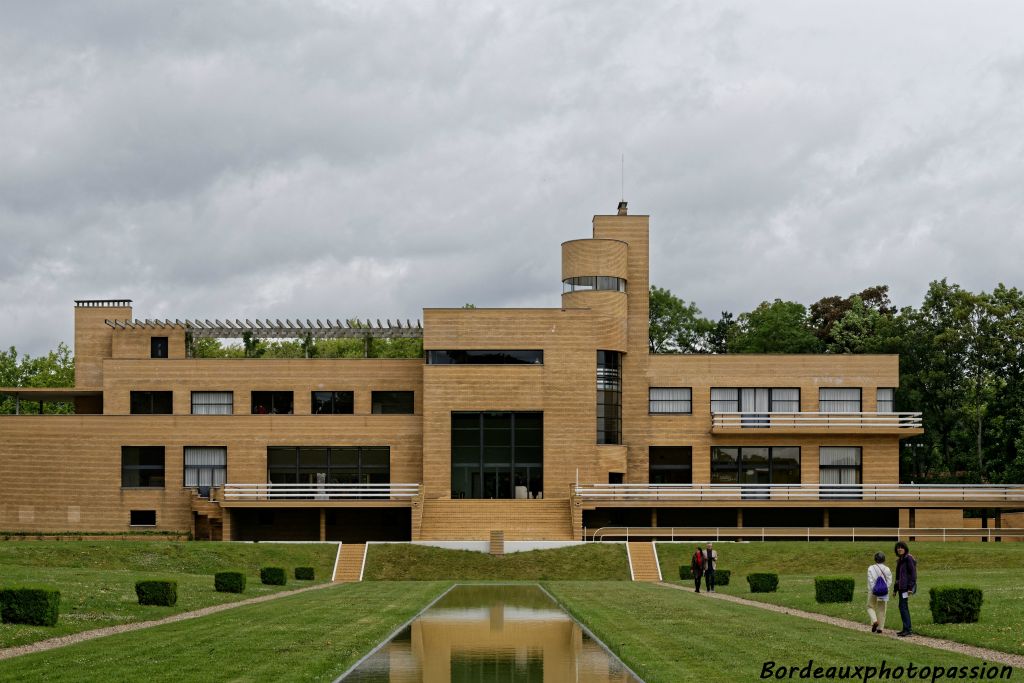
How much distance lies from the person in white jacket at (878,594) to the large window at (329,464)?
38227 mm

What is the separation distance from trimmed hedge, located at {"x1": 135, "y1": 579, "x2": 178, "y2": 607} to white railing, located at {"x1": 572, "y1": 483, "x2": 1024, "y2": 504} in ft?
89.8

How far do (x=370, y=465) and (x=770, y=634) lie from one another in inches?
1538

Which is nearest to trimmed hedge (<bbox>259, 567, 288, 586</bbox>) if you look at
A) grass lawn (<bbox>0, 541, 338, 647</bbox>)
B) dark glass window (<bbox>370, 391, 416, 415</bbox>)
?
grass lawn (<bbox>0, 541, 338, 647</bbox>)

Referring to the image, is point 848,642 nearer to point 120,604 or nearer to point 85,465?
point 120,604

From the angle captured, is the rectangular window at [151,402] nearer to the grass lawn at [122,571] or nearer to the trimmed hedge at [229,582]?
the grass lawn at [122,571]

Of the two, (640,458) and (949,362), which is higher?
(949,362)

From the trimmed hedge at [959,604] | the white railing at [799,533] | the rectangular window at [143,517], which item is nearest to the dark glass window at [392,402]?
the rectangular window at [143,517]

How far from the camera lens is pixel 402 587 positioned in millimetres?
40938

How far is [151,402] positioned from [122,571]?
22.3 meters

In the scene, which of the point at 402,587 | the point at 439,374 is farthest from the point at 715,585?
the point at 439,374

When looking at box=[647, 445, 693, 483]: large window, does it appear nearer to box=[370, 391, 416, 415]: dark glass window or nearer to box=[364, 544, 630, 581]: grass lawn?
box=[370, 391, 416, 415]: dark glass window

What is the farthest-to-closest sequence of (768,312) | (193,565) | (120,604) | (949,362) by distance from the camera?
(768,312) < (949,362) < (193,565) < (120,604)

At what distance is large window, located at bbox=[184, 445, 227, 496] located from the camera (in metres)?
60.9

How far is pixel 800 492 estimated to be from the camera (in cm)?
5850
